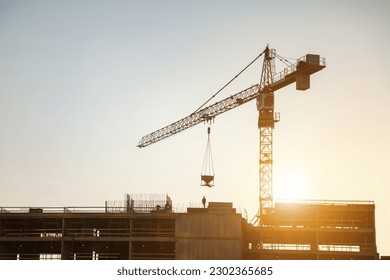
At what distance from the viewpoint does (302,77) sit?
10419 cm

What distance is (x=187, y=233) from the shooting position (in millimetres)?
88250

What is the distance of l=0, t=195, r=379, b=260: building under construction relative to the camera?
87500 mm

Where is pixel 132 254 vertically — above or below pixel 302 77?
below

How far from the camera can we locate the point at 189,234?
3465 inches

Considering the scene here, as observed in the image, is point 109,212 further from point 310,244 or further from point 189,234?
point 310,244

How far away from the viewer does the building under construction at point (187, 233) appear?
87500 mm

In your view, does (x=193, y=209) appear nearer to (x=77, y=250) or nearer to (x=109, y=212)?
(x=109, y=212)
